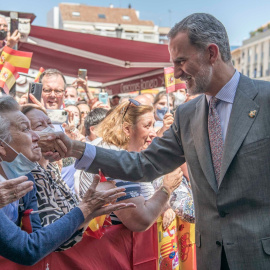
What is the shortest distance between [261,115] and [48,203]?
121cm

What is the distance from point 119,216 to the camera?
237cm

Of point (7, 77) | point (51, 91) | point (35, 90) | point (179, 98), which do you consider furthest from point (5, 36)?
point (179, 98)

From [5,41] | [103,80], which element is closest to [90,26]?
[103,80]

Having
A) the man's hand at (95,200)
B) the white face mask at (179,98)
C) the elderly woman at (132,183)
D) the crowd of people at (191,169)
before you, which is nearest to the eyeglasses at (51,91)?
the elderly woman at (132,183)

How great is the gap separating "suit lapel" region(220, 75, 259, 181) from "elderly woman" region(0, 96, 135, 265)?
587mm

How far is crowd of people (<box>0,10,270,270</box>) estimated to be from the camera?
1.79 m

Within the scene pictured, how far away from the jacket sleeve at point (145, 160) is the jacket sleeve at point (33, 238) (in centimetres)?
37

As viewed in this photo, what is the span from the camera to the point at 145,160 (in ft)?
7.45

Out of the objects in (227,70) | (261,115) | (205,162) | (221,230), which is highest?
(227,70)

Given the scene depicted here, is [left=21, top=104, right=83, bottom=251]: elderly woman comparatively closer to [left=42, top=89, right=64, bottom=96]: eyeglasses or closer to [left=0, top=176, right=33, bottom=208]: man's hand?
[left=0, top=176, right=33, bottom=208]: man's hand

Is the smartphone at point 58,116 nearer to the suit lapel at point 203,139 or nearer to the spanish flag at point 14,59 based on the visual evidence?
the spanish flag at point 14,59

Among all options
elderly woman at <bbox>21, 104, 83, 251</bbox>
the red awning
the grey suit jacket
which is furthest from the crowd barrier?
the red awning

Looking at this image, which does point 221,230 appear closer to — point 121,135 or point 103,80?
point 121,135

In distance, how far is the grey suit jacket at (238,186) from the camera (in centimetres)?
179
